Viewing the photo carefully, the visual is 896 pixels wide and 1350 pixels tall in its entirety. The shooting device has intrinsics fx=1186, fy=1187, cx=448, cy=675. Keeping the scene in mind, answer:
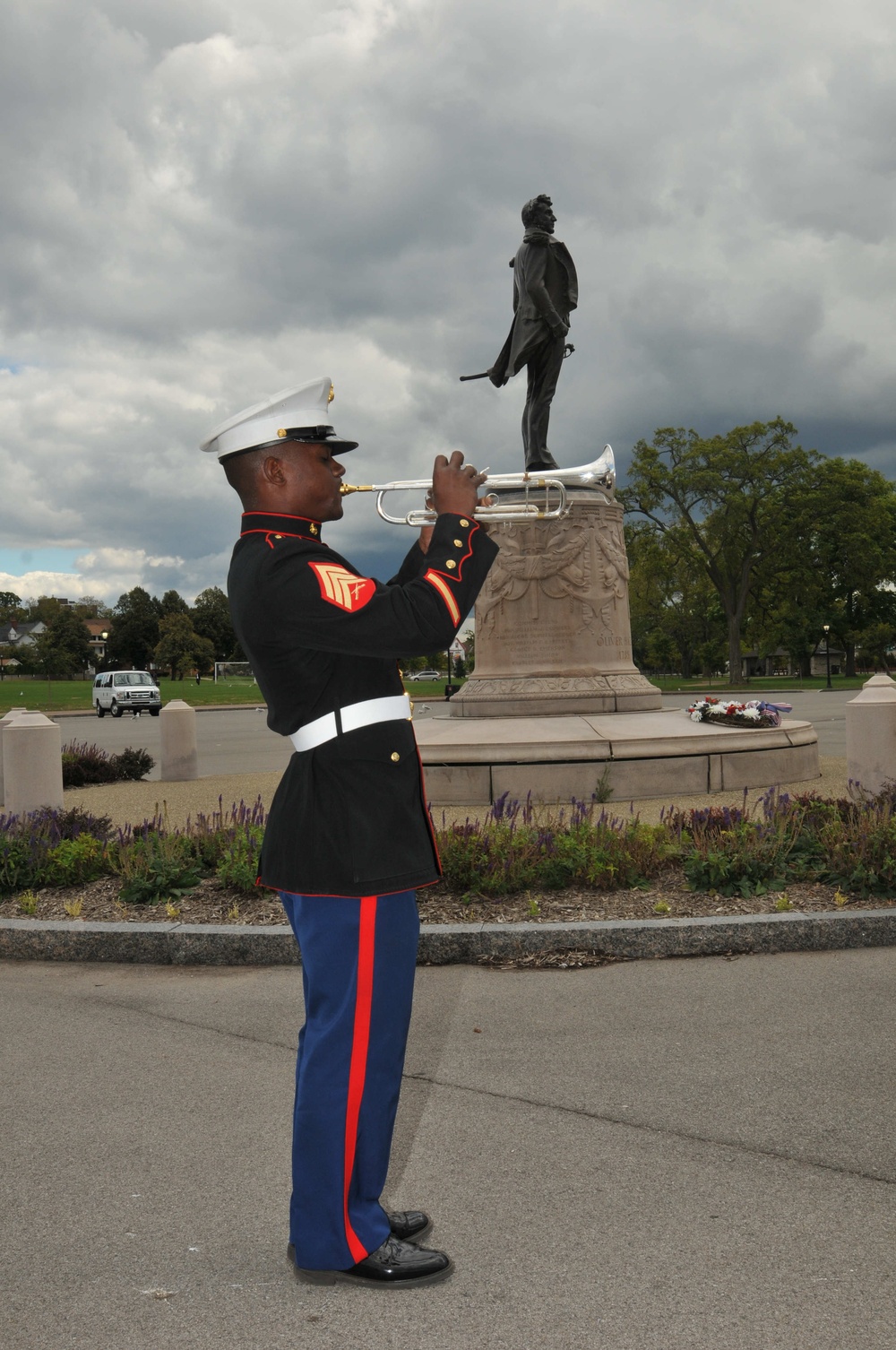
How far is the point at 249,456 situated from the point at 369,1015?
54.2 inches

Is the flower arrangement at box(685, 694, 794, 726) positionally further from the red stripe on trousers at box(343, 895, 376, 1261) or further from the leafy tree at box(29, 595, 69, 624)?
the leafy tree at box(29, 595, 69, 624)

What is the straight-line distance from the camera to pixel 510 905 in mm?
6336

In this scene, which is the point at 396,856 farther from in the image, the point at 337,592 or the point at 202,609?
the point at 202,609

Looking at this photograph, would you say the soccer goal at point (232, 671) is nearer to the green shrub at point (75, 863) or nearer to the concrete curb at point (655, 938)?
the green shrub at point (75, 863)

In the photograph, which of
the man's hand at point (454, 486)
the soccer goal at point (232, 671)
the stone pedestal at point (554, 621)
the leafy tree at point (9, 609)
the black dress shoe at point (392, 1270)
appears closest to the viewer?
the black dress shoe at point (392, 1270)

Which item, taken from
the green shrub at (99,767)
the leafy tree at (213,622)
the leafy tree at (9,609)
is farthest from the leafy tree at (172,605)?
the green shrub at (99,767)

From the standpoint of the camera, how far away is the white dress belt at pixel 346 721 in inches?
111

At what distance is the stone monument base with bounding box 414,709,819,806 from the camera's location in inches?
433

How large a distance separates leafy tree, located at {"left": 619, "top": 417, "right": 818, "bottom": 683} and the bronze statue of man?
129 feet

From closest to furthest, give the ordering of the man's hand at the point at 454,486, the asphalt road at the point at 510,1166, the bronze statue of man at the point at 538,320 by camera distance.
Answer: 1. the asphalt road at the point at 510,1166
2. the man's hand at the point at 454,486
3. the bronze statue of man at the point at 538,320

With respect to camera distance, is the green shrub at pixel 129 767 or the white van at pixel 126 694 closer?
the green shrub at pixel 129 767

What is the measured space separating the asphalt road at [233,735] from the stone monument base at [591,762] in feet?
16.4

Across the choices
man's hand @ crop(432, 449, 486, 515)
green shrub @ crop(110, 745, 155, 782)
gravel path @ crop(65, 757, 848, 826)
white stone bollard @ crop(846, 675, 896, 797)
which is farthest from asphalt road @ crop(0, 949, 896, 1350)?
green shrub @ crop(110, 745, 155, 782)

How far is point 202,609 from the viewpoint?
129 metres
